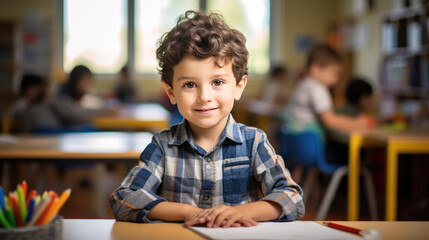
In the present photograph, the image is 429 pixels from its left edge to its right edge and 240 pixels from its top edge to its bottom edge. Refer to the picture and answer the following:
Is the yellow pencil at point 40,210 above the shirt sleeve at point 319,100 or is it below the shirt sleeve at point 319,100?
below

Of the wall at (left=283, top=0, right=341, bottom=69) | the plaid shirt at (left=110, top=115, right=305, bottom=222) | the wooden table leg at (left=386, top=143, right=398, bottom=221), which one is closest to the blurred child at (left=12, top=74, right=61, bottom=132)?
the wooden table leg at (left=386, top=143, right=398, bottom=221)

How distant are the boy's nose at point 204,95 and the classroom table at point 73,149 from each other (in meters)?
1.28

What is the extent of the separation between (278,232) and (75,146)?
1738mm

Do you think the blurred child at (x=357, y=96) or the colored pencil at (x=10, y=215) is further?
the blurred child at (x=357, y=96)

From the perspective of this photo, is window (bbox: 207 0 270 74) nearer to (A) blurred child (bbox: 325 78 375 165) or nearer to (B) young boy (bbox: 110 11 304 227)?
(A) blurred child (bbox: 325 78 375 165)

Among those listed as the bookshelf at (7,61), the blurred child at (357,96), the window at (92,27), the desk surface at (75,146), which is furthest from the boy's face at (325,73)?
the bookshelf at (7,61)

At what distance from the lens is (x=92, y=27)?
9148mm

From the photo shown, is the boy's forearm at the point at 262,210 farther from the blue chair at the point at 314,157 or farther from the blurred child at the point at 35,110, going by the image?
the blurred child at the point at 35,110

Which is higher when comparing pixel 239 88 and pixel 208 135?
pixel 239 88

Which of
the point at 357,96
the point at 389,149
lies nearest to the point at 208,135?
the point at 389,149

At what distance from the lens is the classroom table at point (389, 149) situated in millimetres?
2787

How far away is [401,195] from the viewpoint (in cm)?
451

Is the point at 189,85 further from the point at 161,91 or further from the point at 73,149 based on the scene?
the point at 161,91

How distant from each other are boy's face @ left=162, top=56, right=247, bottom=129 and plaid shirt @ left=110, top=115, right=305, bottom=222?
9cm
